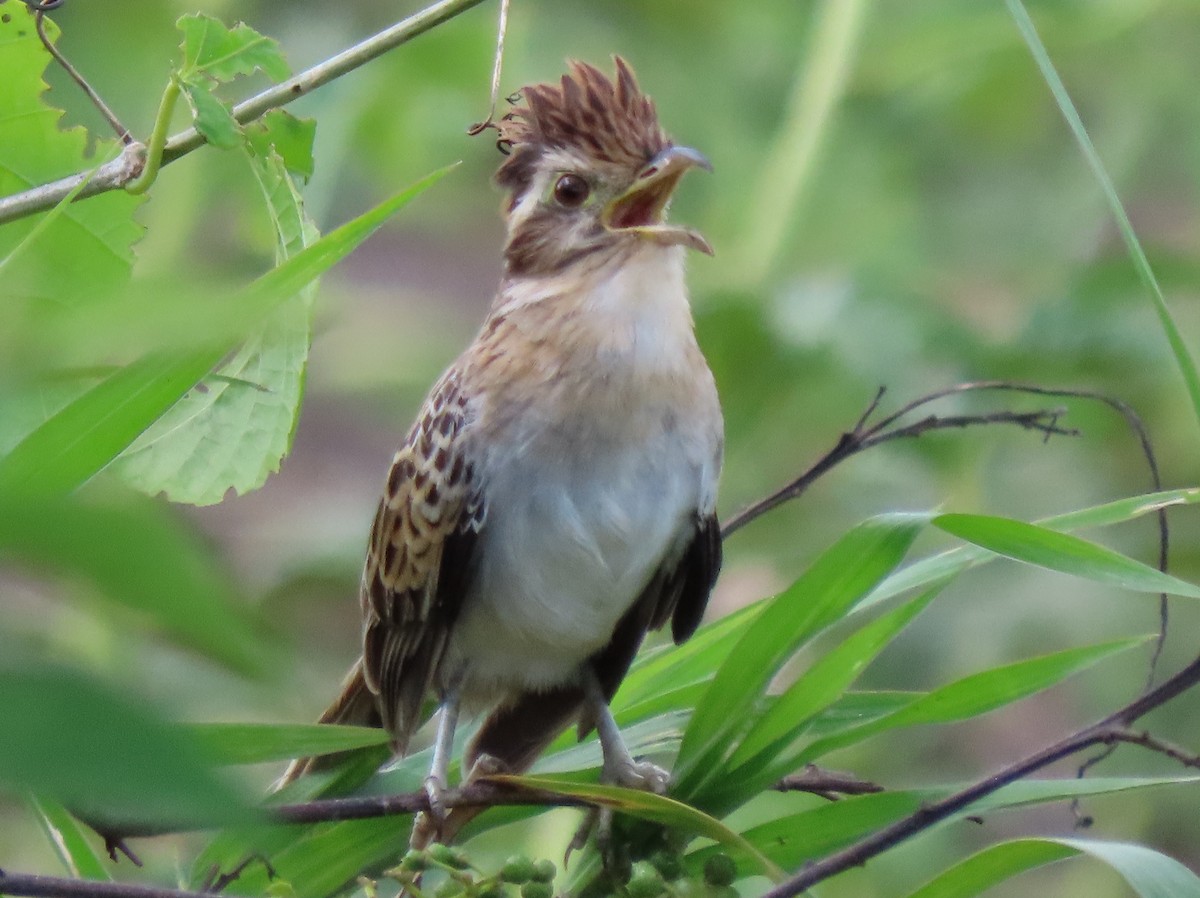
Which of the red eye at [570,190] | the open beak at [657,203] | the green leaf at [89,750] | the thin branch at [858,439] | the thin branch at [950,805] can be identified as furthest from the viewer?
the red eye at [570,190]

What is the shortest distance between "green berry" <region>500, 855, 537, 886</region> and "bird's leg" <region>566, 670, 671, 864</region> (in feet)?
0.78

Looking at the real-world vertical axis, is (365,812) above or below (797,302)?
below

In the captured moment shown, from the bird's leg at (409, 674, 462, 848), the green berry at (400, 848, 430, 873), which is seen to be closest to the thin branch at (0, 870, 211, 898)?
the green berry at (400, 848, 430, 873)

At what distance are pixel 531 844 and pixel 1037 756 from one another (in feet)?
5.68

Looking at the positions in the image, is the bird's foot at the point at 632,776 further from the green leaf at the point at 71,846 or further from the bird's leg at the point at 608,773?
the green leaf at the point at 71,846

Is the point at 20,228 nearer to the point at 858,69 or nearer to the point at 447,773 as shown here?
the point at 447,773

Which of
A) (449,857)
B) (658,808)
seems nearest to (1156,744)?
(658,808)

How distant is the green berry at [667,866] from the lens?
70.3 inches

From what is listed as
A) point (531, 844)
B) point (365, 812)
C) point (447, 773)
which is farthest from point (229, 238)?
point (365, 812)

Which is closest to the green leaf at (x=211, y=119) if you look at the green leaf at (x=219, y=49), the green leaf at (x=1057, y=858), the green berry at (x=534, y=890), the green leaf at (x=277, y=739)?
the green leaf at (x=219, y=49)

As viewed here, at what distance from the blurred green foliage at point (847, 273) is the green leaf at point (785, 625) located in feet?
2.50

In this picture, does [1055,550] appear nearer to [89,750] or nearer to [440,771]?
[440,771]

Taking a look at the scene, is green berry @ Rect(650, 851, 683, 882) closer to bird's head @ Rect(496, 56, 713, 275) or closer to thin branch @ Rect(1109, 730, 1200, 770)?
thin branch @ Rect(1109, 730, 1200, 770)

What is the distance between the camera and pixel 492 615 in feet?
8.50
